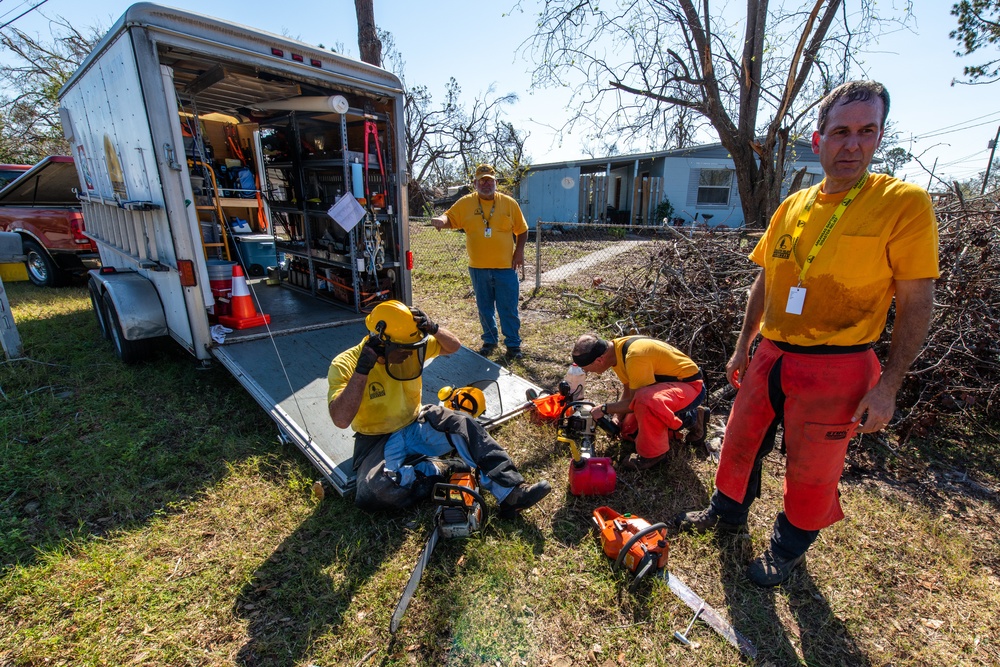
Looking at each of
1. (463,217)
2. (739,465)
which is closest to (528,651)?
(739,465)

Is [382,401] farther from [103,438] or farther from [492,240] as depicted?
[492,240]

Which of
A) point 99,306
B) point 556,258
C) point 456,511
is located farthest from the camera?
point 556,258

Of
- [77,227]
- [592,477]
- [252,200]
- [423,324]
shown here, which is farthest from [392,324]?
[77,227]

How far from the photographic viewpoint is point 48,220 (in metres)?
7.59

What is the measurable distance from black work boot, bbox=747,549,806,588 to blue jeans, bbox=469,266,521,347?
329 centimetres

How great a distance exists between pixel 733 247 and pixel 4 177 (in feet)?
41.8

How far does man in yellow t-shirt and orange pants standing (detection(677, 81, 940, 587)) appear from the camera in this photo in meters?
1.73

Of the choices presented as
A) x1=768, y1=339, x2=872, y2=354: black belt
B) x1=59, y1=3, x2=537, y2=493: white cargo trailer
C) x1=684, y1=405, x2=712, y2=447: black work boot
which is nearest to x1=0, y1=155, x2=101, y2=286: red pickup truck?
x1=59, y1=3, x2=537, y2=493: white cargo trailer

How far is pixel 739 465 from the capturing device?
2.35 m

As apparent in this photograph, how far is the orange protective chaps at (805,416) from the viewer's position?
193 centimetres

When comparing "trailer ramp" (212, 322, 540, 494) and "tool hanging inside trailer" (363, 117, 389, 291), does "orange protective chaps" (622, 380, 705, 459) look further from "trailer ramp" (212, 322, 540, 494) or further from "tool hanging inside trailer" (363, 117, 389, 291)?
"tool hanging inside trailer" (363, 117, 389, 291)

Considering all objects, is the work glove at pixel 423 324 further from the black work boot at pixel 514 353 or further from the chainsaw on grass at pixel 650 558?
the black work boot at pixel 514 353

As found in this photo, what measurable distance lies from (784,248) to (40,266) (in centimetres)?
1115

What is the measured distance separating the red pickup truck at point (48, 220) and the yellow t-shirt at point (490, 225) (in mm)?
6842
